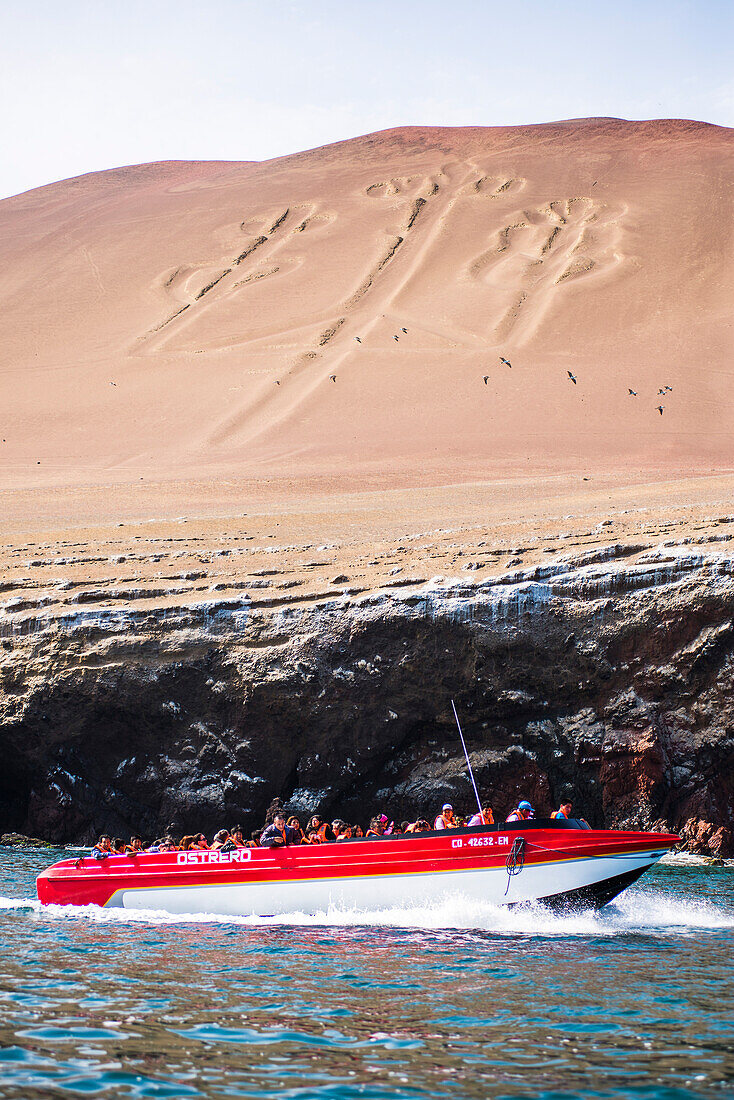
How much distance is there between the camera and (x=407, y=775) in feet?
82.0

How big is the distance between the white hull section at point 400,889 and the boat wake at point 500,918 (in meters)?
0.12

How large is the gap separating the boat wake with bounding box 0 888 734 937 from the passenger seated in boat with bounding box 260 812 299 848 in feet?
3.63

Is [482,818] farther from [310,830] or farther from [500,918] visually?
[310,830]

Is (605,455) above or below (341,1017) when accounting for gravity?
above

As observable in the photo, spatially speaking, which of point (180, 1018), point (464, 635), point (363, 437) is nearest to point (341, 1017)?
point (180, 1018)

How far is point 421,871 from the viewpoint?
17.0 meters

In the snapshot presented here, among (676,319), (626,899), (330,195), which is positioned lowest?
(626,899)

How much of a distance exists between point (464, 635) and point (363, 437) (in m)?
30.6

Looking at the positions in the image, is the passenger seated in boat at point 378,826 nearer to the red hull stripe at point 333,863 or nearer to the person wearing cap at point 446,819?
the person wearing cap at point 446,819

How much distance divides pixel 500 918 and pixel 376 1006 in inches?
236

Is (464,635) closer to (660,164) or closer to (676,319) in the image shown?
(676,319)

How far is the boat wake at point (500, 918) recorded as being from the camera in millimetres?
16406

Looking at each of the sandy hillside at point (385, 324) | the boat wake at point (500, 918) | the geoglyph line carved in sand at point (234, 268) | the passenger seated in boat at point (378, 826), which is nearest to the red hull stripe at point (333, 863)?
the boat wake at point (500, 918)

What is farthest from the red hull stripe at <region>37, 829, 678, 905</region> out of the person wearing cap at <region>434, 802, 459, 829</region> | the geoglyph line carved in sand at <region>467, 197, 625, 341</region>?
the geoglyph line carved in sand at <region>467, 197, 625, 341</region>
